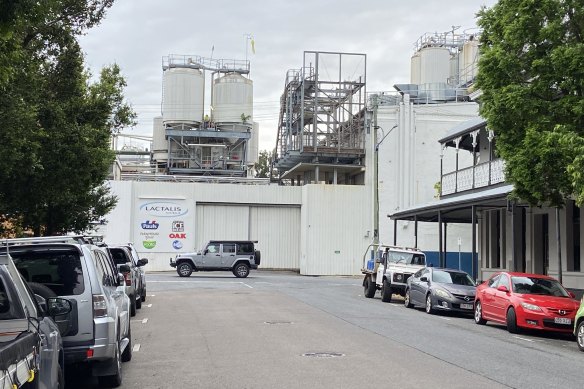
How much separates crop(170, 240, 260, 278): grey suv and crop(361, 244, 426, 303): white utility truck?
13130 mm

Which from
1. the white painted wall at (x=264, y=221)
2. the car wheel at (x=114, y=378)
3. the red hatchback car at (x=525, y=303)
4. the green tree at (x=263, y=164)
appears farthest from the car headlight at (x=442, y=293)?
the green tree at (x=263, y=164)

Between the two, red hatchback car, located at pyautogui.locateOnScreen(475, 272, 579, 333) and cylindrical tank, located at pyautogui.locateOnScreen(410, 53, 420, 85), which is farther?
cylindrical tank, located at pyautogui.locateOnScreen(410, 53, 420, 85)

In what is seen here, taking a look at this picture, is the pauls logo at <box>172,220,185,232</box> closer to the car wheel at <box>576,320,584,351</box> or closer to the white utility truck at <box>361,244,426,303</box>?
the white utility truck at <box>361,244,426,303</box>

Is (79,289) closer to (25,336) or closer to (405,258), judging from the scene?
(25,336)

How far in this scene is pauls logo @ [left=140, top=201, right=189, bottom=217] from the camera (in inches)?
2013

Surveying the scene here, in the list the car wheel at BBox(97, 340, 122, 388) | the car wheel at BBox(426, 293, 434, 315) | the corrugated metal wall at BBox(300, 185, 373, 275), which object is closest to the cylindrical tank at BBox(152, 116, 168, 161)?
the corrugated metal wall at BBox(300, 185, 373, 275)

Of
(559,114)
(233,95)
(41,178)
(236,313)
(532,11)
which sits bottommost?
(236,313)

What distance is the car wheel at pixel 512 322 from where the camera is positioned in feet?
58.1

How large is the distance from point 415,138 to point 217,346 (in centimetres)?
3993

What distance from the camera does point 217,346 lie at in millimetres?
13617

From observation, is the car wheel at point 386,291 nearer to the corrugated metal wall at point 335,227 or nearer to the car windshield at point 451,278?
the car windshield at point 451,278

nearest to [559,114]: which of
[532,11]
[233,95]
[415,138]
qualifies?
[532,11]

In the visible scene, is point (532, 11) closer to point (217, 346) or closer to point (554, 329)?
point (554, 329)

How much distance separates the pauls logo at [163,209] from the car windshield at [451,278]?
97.9 ft
